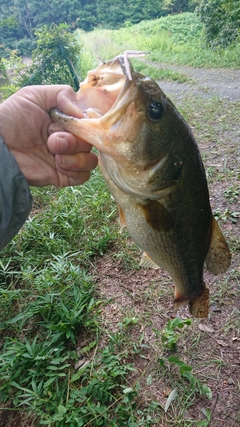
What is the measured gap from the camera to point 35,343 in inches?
92.9

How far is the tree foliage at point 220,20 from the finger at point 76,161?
13064 millimetres

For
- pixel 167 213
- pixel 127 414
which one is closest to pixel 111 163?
pixel 167 213

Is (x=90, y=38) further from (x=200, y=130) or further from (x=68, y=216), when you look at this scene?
(x=68, y=216)

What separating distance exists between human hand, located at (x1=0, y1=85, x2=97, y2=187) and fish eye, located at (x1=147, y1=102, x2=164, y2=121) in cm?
32

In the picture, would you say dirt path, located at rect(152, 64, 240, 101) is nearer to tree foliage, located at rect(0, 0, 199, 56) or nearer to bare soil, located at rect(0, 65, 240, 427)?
tree foliage, located at rect(0, 0, 199, 56)

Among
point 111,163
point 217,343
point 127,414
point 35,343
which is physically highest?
point 111,163

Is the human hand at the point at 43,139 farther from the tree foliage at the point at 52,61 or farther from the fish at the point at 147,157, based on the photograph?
the tree foliage at the point at 52,61

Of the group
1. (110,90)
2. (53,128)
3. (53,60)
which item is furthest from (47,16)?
(110,90)

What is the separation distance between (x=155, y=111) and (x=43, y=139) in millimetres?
723

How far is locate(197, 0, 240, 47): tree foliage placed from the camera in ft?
39.9

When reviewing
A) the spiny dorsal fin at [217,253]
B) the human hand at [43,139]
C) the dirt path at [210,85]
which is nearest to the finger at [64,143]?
the human hand at [43,139]

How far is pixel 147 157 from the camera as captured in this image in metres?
1.32

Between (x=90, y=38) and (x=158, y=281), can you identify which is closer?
(x=158, y=281)

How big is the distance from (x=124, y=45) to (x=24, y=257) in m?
15.0
